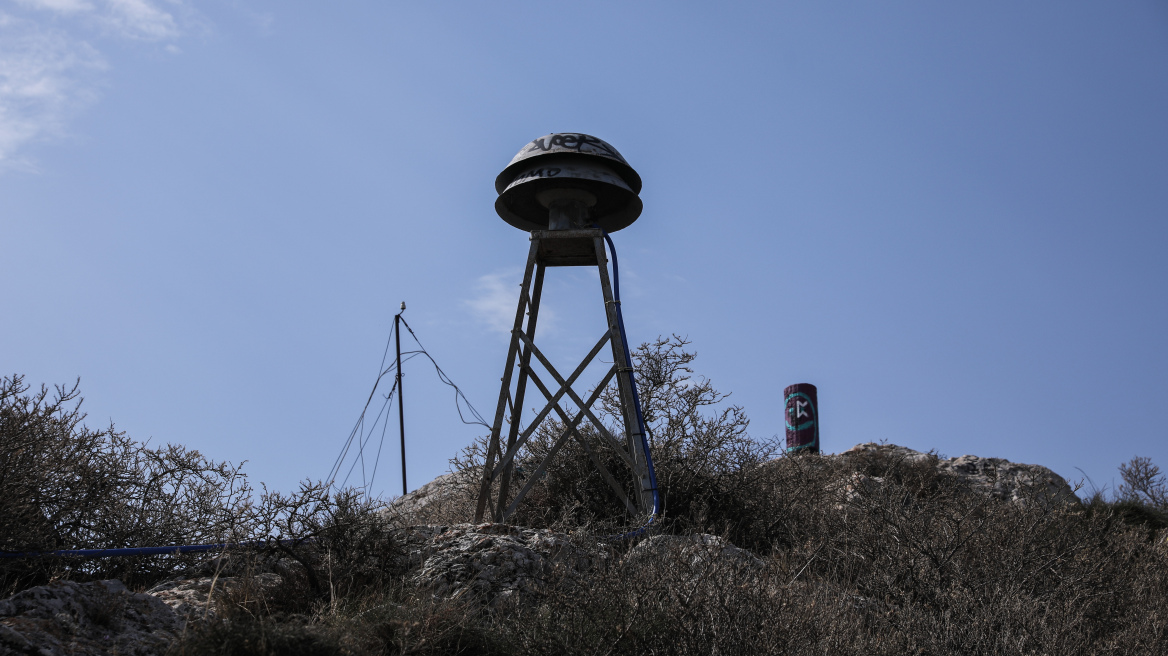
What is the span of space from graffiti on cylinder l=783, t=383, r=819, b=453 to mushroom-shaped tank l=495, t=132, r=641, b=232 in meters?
6.75

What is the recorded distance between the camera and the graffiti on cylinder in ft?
43.0

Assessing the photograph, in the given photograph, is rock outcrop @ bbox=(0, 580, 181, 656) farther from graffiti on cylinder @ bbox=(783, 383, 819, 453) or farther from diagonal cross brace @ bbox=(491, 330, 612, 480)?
graffiti on cylinder @ bbox=(783, 383, 819, 453)

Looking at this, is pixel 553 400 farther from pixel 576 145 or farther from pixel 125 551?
pixel 125 551

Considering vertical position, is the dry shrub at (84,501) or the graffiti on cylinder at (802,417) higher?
the graffiti on cylinder at (802,417)

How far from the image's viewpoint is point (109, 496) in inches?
199

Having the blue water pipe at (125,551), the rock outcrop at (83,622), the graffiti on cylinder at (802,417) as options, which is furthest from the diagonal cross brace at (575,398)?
the graffiti on cylinder at (802,417)

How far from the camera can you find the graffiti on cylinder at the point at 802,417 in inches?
516

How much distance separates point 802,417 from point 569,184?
771cm

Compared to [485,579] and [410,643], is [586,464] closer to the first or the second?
[485,579]

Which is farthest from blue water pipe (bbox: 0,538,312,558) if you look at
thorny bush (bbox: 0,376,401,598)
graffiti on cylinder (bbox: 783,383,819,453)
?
graffiti on cylinder (bbox: 783,383,819,453)

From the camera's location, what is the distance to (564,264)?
7.59 m

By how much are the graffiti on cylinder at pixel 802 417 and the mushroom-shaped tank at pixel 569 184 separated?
6.75 metres

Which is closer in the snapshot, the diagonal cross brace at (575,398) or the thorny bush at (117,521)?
the thorny bush at (117,521)

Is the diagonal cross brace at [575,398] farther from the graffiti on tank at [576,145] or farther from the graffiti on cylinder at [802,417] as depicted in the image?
the graffiti on cylinder at [802,417]
